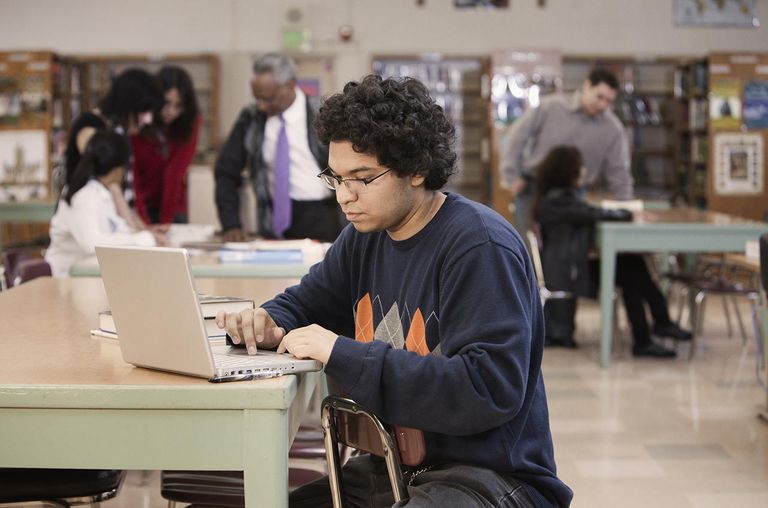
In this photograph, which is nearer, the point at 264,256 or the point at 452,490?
the point at 452,490

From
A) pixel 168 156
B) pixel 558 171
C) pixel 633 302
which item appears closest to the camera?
pixel 168 156

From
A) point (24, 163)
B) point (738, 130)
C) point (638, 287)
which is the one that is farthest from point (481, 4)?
point (638, 287)

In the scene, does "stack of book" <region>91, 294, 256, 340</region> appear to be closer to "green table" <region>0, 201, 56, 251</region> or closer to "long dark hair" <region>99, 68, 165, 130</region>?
"long dark hair" <region>99, 68, 165, 130</region>

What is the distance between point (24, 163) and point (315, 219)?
6156mm

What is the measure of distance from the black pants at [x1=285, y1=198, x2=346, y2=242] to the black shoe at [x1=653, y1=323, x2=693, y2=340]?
2416mm

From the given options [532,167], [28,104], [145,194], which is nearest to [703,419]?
[532,167]

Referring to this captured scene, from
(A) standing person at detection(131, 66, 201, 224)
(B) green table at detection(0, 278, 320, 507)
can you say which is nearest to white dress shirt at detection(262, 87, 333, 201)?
(A) standing person at detection(131, 66, 201, 224)

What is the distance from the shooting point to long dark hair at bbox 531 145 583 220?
5.86 meters

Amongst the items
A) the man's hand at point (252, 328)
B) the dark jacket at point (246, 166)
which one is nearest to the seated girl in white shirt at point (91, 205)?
the dark jacket at point (246, 166)

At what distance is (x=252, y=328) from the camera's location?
1.89m

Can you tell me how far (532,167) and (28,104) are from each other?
5.36 m

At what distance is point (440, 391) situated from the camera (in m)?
1.63

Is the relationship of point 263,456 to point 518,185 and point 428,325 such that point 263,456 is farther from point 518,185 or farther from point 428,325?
point 518,185

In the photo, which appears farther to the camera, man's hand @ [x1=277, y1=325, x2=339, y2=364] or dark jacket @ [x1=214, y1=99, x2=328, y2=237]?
dark jacket @ [x1=214, y1=99, x2=328, y2=237]
